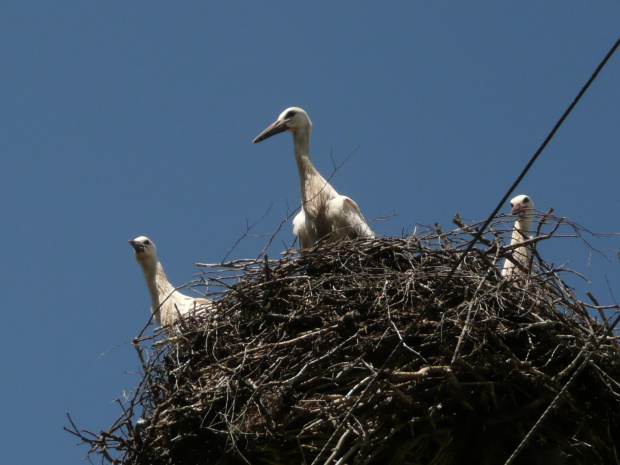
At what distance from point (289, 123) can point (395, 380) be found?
3.23m

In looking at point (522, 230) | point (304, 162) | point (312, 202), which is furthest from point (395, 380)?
point (304, 162)

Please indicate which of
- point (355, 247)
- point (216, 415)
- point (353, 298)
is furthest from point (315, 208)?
point (216, 415)

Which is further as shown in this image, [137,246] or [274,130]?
[137,246]

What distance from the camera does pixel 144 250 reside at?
9117 millimetres

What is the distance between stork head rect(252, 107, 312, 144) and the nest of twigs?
2257 mm

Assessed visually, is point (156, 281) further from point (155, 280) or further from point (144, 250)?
point (144, 250)

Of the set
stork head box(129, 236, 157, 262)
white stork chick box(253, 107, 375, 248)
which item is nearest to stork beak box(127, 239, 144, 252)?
stork head box(129, 236, 157, 262)

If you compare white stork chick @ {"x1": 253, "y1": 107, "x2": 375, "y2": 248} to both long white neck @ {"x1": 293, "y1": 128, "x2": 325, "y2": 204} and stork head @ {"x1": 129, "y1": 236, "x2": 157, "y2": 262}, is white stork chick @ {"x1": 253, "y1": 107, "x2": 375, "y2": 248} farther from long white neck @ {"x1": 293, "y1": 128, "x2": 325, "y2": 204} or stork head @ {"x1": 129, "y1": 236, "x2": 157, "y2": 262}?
stork head @ {"x1": 129, "y1": 236, "x2": 157, "y2": 262}

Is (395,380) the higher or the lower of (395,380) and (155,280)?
the lower

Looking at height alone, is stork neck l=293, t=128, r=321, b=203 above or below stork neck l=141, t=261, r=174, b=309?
below

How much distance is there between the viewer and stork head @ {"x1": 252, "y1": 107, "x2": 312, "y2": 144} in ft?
23.9

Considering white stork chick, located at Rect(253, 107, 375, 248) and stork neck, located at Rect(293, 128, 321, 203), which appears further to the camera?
stork neck, located at Rect(293, 128, 321, 203)

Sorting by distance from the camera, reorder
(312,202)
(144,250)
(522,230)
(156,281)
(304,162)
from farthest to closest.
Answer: (144,250) < (156,281) < (304,162) < (312,202) < (522,230)

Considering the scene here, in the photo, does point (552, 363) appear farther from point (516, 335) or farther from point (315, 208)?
point (315, 208)
